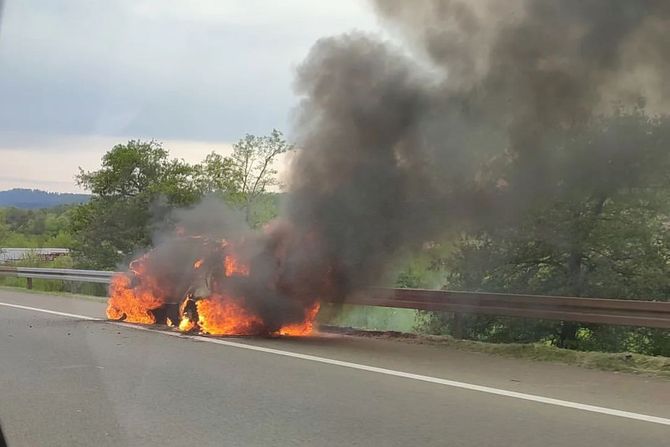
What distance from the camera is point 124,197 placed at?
32.2m

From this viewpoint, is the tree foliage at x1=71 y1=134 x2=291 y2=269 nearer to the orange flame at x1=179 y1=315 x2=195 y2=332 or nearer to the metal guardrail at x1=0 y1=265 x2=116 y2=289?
the metal guardrail at x1=0 y1=265 x2=116 y2=289

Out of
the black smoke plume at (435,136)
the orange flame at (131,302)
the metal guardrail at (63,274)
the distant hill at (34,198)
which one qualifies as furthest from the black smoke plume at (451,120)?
the distant hill at (34,198)

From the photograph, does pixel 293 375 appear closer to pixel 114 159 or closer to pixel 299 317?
pixel 299 317

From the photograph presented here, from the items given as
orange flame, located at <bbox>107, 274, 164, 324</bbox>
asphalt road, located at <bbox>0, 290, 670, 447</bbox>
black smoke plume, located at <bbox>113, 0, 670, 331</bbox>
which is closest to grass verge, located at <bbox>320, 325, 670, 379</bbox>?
asphalt road, located at <bbox>0, 290, 670, 447</bbox>

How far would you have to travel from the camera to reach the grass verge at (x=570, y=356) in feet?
24.7

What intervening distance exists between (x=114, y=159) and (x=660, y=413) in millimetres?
30223

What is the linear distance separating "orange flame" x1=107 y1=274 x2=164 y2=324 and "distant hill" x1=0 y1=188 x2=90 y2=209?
7531 mm

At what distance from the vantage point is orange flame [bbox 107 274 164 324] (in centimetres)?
1130

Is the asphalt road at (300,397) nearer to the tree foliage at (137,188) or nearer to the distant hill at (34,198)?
the distant hill at (34,198)

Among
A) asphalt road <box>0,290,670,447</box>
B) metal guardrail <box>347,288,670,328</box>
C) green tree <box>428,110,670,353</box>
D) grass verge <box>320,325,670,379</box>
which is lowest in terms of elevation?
asphalt road <box>0,290,670,447</box>

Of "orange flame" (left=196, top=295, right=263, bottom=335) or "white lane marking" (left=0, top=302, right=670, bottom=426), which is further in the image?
"orange flame" (left=196, top=295, right=263, bottom=335)

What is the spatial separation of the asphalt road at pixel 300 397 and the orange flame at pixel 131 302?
1.86m

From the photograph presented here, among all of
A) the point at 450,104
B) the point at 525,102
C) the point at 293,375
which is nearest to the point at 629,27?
the point at 525,102

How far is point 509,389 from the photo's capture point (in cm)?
663
